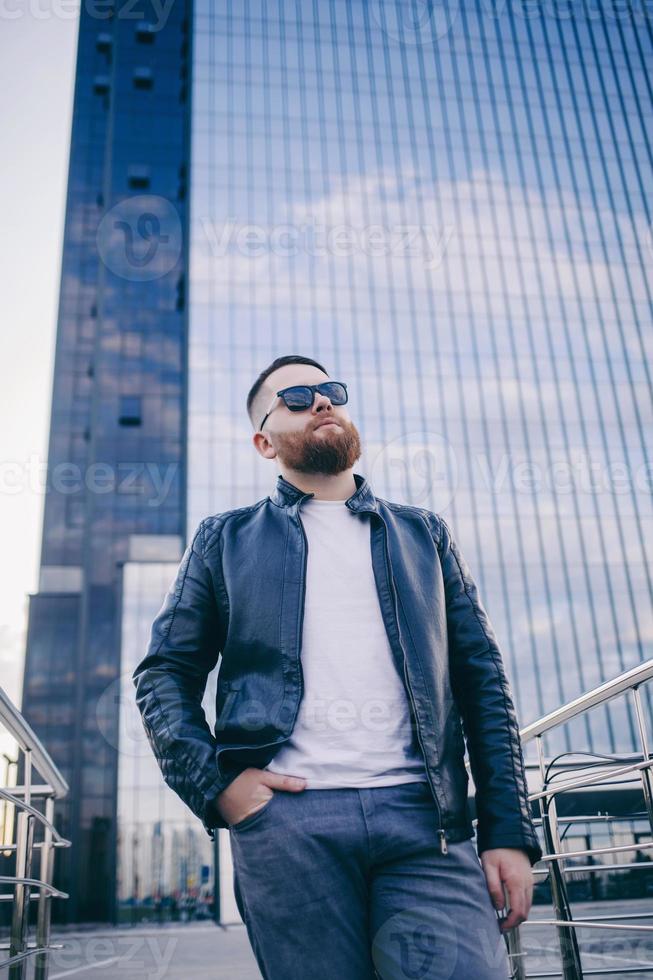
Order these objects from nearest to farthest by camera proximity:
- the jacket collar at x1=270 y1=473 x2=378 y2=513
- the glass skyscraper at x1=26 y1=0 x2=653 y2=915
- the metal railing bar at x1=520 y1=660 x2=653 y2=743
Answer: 1. the jacket collar at x1=270 y1=473 x2=378 y2=513
2. the metal railing bar at x1=520 y1=660 x2=653 y2=743
3. the glass skyscraper at x1=26 y1=0 x2=653 y2=915

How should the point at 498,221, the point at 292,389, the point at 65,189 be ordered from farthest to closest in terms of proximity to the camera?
the point at 65,189, the point at 498,221, the point at 292,389

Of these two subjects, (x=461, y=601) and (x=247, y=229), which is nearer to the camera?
(x=461, y=601)

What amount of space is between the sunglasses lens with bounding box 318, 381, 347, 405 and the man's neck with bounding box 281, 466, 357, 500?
20cm

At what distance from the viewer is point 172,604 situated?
196 cm

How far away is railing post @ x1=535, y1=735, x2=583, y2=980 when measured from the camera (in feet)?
10.6

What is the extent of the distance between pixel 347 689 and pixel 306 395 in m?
0.82

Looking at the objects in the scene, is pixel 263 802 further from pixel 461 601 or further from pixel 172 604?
pixel 461 601

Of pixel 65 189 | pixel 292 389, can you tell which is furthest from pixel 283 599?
pixel 65 189

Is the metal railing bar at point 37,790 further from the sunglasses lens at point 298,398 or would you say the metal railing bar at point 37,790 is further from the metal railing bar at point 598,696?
the sunglasses lens at point 298,398

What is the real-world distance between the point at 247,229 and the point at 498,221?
13301 mm

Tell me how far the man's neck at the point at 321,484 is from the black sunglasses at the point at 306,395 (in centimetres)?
18
